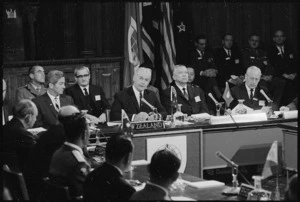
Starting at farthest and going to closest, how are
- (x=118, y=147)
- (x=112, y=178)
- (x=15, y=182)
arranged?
(x=15, y=182) < (x=118, y=147) < (x=112, y=178)

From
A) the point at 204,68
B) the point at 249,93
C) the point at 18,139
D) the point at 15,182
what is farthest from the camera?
the point at 204,68

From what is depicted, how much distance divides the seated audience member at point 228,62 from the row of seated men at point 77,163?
5.27m

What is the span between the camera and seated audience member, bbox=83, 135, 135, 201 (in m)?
4.34

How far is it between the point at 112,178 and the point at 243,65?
7.14 m

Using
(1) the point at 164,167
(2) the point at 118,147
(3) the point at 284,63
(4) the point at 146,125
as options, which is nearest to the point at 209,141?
(4) the point at 146,125

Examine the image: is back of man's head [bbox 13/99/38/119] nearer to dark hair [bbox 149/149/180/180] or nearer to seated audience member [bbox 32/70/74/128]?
seated audience member [bbox 32/70/74/128]

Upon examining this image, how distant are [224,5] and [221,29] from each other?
439mm

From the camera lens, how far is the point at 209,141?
7.62 metres

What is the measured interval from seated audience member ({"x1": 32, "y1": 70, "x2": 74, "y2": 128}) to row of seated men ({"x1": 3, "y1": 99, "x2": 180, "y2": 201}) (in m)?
1.91

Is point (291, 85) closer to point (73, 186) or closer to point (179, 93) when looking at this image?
point (179, 93)

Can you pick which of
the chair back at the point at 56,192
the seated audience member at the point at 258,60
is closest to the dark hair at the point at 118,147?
the chair back at the point at 56,192

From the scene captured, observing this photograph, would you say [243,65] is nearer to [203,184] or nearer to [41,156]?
[41,156]

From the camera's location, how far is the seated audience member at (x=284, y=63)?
37.2ft

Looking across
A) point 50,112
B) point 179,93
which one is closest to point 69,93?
point 50,112
